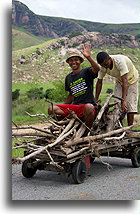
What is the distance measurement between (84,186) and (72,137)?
617 millimetres

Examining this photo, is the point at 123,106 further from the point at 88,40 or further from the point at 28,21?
the point at 88,40

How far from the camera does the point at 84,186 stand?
390 cm

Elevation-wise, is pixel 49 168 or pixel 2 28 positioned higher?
pixel 2 28

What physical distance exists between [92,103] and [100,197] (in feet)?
4.77

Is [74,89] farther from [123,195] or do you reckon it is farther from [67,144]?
[123,195]

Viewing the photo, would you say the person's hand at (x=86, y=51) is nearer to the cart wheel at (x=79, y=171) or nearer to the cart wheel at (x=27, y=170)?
the cart wheel at (x=79, y=171)

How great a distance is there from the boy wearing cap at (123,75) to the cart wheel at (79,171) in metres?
1.19

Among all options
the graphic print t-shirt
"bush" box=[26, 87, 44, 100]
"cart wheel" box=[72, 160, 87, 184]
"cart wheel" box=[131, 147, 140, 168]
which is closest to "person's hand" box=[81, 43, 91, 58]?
the graphic print t-shirt

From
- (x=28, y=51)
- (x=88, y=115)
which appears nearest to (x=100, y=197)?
(x=88, y=115)

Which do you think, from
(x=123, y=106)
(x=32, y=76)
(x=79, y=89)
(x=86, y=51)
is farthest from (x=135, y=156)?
(x=32, y=76)

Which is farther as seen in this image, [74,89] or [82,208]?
[74,89]

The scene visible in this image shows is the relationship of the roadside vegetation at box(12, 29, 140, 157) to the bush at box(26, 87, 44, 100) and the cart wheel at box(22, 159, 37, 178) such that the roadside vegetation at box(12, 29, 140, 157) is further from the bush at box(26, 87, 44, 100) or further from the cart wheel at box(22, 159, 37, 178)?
the cart wheel at box(22, 159, 37, 178)

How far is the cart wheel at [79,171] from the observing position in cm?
391

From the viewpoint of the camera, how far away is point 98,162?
5.47 metres
